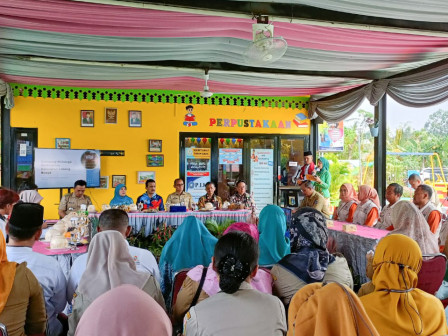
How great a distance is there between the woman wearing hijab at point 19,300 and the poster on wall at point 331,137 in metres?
8.30

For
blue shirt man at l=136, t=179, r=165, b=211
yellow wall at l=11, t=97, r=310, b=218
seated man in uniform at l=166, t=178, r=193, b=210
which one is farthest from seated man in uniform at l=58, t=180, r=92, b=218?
seated man in uniform at l=166, t=178, r=193, b=210

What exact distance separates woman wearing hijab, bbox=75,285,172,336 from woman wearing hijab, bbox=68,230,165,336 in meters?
0.78

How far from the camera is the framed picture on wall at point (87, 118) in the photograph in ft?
25.6

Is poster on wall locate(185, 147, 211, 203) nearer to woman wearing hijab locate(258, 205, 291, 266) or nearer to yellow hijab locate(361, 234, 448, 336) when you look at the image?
woman wearing hijab locate(258, 205, 291, 266)

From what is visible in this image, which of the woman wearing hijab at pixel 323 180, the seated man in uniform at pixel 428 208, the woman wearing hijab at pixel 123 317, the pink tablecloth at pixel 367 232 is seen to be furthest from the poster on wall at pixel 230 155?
the woman wearing hijab at pixel 123 317

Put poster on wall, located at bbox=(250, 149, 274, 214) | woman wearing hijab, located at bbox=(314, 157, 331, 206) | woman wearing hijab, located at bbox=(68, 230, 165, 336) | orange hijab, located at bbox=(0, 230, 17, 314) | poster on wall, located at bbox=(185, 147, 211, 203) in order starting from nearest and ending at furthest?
orange hijab, located at bbox=(0, 230, 17, 314) → woman wearing hijab, located at bbox=(68, 230, 165, 336) → woman wearing hijab, located at bbox=(314, 157, 331, 206) → poster on wall, located at bbox=(185, 147, 211, 203) → poster on wall, located at bbox=(250, 149, 274, 214)

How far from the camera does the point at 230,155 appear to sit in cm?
887

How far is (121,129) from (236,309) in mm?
6986

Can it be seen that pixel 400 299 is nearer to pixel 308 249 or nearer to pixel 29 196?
pixel 308 249

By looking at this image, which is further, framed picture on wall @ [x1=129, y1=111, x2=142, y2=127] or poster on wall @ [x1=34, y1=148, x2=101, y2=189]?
framed picture on wall @ [x1=129, y1=111, x2=142, y2=127]

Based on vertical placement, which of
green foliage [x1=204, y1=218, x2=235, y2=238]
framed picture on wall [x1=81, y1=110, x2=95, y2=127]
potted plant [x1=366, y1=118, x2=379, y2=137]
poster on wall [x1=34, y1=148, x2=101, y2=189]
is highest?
framed picture on wall [x1=81, y1=110, x2=95, y2=127]

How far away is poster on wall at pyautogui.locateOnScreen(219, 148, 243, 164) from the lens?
8797mm

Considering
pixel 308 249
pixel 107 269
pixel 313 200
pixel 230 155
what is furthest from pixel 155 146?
pixel 107 269

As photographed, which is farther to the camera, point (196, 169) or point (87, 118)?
point (196, 169)
